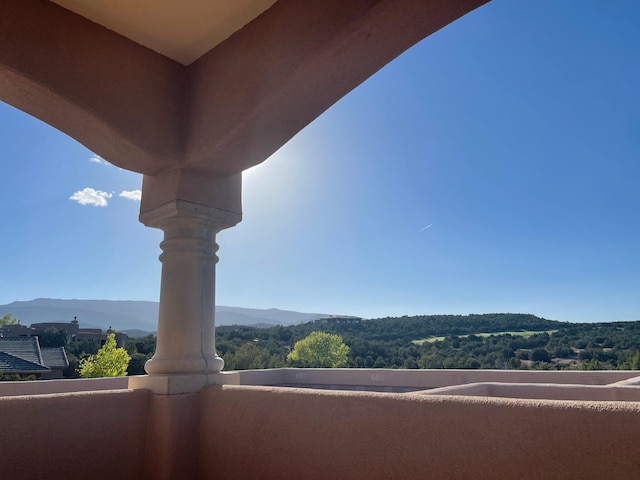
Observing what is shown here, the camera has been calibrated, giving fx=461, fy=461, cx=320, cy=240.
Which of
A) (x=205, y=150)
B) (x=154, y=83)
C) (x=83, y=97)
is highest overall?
(x=154, y=83)

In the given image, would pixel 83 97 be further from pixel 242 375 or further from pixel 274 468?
pixel 242 375

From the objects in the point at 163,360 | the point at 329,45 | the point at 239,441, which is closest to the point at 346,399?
the point at 239,441

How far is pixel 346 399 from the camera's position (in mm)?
1775

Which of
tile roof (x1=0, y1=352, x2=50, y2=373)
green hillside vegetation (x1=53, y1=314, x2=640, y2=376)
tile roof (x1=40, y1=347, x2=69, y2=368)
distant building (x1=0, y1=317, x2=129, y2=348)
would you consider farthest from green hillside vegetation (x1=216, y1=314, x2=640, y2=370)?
distant building (x1=0, y1=317, x2=129, y2=348)

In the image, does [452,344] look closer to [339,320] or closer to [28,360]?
[339,320]

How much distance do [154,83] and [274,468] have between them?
203cm

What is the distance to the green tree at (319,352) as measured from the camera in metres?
18.0

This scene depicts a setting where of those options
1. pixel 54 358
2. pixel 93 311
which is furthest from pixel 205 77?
pixel 93 311

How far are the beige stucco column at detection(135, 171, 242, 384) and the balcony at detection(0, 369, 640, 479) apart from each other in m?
0.18

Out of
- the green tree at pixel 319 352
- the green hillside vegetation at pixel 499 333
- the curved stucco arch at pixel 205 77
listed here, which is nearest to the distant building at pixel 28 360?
the green tree at pixel 319 352

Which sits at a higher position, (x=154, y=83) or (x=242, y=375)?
(x=154, y=83)

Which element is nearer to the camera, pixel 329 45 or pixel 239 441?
pixel 329 45

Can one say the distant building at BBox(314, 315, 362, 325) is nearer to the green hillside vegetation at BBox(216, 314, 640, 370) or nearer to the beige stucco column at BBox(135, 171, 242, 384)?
the green hillside vegetation at BBox(216, 314, 640, 370)

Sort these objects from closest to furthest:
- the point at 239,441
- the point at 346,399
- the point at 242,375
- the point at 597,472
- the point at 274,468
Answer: the point at 597,472
the point at 346,399
the point at 274,468
the point at 239,441
the point at 242,375
